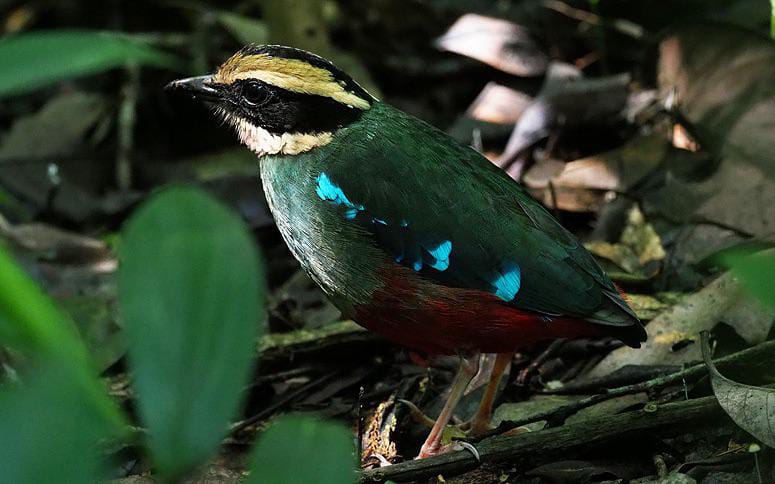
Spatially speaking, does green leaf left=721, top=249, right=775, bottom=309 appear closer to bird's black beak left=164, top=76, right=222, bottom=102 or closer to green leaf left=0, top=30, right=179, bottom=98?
green leaf left=0, top=30, right=179, bottom=98

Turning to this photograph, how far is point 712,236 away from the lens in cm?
538

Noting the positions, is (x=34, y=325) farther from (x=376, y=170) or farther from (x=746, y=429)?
(x=376, y=170)

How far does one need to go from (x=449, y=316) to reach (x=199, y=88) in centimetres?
176

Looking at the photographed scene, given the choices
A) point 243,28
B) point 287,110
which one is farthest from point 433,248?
point 243,28

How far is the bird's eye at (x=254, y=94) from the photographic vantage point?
4.64 meters

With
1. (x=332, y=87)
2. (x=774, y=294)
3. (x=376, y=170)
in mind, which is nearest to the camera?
(x=774, y=294)

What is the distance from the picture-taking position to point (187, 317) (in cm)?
127

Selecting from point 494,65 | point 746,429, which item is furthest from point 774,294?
point 494,65

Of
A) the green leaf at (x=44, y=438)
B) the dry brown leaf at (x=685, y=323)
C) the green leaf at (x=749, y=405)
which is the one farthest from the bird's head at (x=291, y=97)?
the green leaf at (x=44, y=438)

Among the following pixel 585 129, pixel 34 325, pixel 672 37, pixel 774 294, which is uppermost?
pixel 34 325

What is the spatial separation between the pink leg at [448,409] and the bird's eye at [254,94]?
1505mm

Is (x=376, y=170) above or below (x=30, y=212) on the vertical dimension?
above

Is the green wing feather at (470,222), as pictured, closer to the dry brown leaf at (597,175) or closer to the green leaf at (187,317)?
the dry brown leaf at (597,175)

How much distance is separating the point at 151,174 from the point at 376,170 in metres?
4.07
